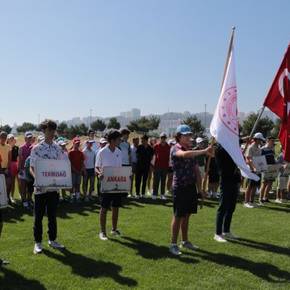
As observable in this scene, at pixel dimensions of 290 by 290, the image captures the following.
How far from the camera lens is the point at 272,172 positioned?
47.5 feet

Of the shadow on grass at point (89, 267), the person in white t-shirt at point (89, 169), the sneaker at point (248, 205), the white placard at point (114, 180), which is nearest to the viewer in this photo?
the shadow on grass at point (89, 267)

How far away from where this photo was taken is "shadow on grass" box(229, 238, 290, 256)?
830cm

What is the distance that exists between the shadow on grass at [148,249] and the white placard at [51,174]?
5.45 feet

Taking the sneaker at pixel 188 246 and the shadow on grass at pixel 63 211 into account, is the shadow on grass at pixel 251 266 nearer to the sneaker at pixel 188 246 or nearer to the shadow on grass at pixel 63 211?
the sneaker at pixel 188 246

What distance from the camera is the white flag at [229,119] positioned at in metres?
7.86

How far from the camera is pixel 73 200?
46.3ft

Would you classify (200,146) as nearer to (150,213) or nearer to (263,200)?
(263,200)

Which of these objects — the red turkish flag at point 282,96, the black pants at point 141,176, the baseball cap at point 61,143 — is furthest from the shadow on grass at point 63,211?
the red turkish flag at point 282,96

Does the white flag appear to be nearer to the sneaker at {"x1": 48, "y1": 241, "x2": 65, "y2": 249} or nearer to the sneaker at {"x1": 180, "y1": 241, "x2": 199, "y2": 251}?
the sneaker at {"x1": 180, "y1": 241, "x2": 199, "y2": 251}

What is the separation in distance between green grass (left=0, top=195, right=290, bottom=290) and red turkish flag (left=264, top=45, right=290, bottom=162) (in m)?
2.09

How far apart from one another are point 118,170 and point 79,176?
5.68 meters

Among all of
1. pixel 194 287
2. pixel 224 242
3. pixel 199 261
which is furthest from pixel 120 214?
pixel 194 287

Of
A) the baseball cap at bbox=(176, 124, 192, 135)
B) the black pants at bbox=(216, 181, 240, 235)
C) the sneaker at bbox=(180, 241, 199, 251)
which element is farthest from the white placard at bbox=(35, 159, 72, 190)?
the black pants at bbox=(216, 181, 240, 235)

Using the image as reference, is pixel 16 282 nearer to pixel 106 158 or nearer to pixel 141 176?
pixel 106 158
